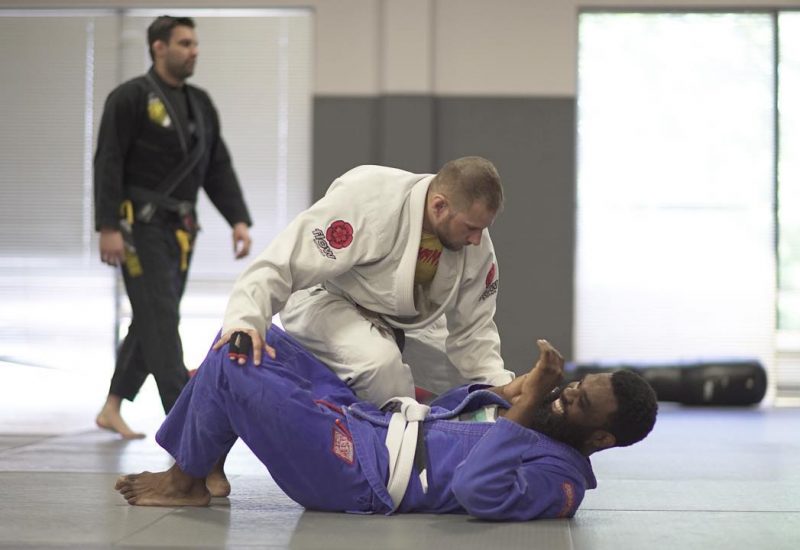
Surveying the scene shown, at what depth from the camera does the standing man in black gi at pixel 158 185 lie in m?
4.32

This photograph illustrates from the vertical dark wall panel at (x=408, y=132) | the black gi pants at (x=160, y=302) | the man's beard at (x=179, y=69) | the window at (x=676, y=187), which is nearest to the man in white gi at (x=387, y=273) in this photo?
the black gi pants at (x=160, y=302)

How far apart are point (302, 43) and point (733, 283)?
361cm

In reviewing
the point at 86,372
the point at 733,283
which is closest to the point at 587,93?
the point at 733,283

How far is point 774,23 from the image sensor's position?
26.4 ft

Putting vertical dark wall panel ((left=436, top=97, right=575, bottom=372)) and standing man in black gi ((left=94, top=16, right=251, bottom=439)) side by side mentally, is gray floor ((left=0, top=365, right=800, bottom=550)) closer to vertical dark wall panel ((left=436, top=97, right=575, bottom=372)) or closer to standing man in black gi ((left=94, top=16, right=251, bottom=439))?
standing man in black gi ((left=94, top=16, right=251, bottom=439))

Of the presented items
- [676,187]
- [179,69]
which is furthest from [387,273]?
[676,187]

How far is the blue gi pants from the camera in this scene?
2.61 metres

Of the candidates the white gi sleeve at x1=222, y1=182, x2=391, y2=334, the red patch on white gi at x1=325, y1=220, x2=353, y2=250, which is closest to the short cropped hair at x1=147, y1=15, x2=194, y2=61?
the white gi sleeve at x1=222, y1=182, x2=391, y2=334

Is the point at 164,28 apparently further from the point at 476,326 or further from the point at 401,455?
the point at 401,455

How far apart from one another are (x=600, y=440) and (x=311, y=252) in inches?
35.4

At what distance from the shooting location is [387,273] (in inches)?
123

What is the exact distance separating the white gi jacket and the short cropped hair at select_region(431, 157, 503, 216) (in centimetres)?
12

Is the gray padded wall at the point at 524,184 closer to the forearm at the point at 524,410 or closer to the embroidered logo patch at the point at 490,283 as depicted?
the embroidered logo patch at the point at 490,283

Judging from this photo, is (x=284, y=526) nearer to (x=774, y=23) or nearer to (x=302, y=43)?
(x=302, y=43)
